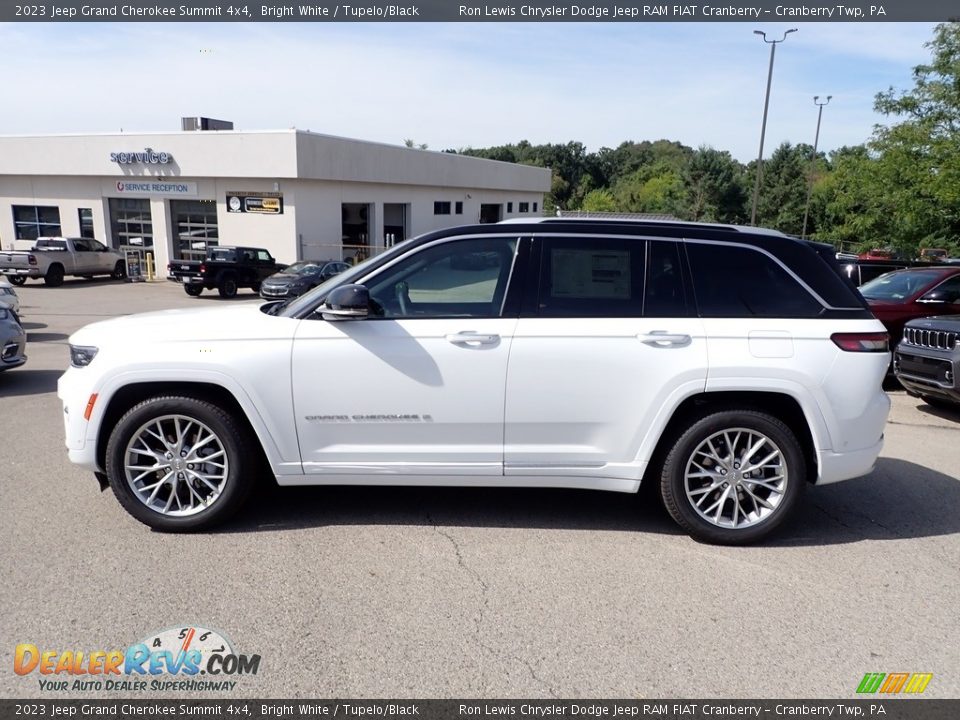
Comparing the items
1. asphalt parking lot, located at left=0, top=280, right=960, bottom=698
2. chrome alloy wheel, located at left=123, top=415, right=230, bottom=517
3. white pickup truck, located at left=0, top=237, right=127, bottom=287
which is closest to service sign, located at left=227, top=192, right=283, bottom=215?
white pickup truck, located at left=0, top=237, right=127, bottom=287

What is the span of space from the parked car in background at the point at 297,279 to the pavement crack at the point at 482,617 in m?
16.5

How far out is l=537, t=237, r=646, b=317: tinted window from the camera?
4.32 metres

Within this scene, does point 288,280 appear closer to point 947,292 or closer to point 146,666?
point 947,292

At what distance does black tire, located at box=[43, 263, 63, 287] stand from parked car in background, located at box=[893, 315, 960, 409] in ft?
87.8

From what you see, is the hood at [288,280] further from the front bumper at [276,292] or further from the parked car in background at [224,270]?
the parked car in background at [224,270]

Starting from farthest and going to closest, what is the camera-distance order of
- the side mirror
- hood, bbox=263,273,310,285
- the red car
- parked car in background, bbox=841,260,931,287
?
1. hood, bbox=263,273,310,285
2. parked car in background, bbox=841,260,931,287
3. the red car
4. the side mirror

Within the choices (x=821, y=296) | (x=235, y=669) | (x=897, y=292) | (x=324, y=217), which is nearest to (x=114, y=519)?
(x=235, y=669)

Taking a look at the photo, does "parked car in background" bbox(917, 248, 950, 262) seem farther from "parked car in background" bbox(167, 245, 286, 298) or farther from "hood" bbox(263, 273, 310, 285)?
"parked car in background" bbox(167, 245, 286, 298)

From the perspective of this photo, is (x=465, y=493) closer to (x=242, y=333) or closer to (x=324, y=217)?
(x=242, y=333)

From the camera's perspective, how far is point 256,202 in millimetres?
30719

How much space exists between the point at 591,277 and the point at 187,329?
2.48 metres

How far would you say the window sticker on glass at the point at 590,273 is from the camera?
436 centimetres

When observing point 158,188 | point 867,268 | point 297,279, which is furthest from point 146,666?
point 158,188

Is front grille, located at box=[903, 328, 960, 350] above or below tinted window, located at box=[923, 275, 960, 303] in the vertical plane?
below
